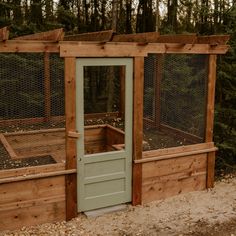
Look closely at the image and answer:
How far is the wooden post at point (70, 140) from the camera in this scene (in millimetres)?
4867

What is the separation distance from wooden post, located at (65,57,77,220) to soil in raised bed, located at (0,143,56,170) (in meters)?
0.29

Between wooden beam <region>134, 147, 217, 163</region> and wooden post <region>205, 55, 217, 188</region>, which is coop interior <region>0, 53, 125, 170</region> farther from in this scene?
wooden post <region>205, 55, 217, 188</region>

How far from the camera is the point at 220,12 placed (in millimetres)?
7012

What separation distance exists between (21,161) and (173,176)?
249 centimetres

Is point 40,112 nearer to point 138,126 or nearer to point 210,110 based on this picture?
point 138,126

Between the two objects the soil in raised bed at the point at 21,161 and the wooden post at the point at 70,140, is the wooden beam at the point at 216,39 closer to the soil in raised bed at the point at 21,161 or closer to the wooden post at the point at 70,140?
the wooden post at the point at 70,140

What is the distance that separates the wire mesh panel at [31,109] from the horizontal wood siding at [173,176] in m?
1.47

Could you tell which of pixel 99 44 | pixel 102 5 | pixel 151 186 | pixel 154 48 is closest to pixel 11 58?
pixel 99 44

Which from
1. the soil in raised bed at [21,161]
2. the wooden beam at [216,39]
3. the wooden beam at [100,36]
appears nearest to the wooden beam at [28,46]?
the wooden beam at [100,36]

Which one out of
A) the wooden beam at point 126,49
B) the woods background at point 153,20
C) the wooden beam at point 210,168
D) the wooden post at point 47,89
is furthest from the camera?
the woods background at point 153,20

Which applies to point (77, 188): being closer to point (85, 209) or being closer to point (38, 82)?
point (85, 209)

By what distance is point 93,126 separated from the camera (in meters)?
6.84

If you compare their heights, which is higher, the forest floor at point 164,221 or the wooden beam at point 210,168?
the wooden beam at point 210,168

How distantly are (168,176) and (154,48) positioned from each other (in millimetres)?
2114
